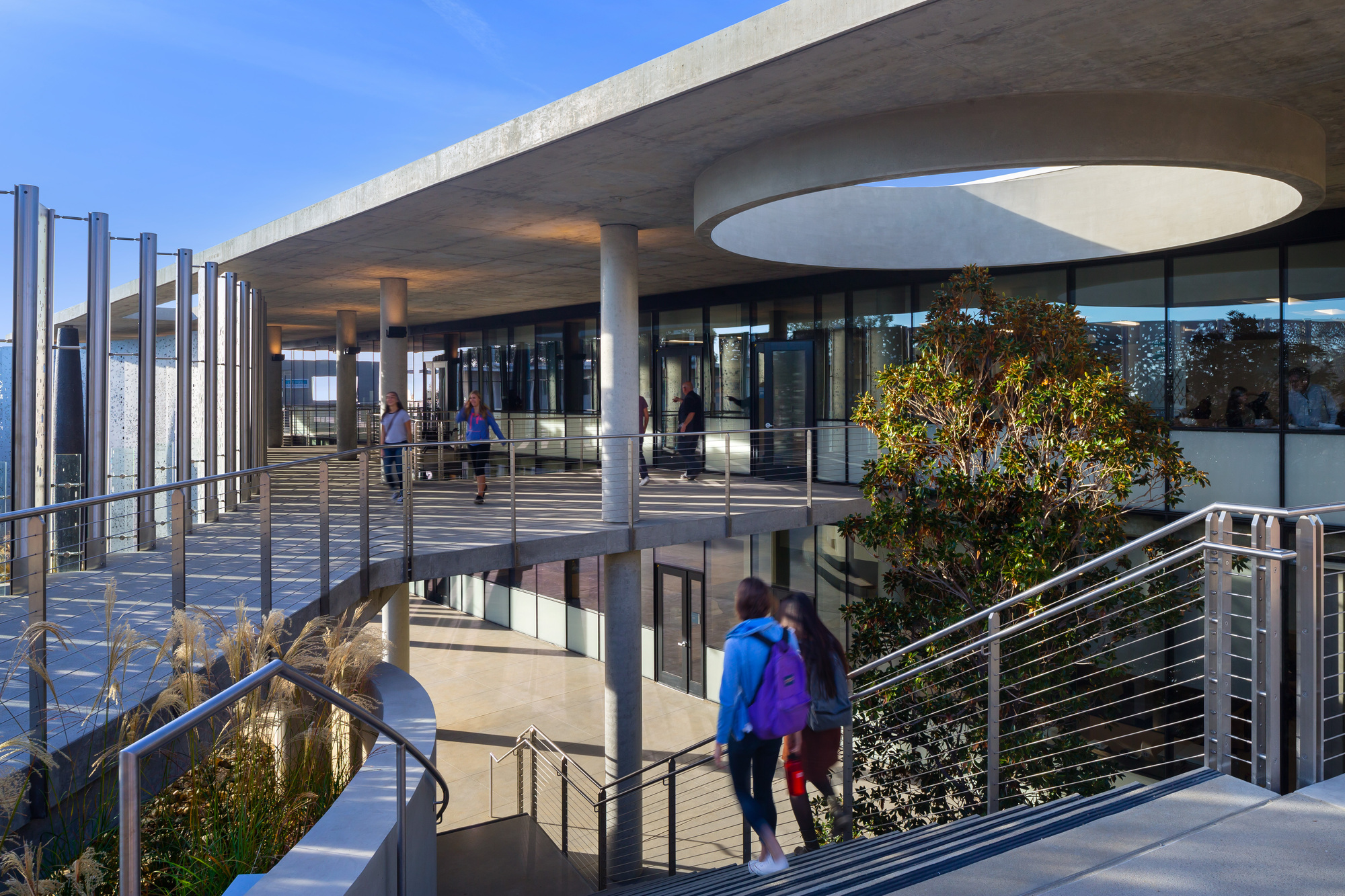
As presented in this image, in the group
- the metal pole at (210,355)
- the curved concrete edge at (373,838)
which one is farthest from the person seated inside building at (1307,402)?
the metal pole at (210,355)

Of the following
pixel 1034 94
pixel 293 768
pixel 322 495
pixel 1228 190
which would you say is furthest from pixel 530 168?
pixel 1228 190

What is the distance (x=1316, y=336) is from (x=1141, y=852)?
8956 millimetres

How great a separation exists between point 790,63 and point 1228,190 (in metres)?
5.75

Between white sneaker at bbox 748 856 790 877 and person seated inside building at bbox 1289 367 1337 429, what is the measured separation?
8343 millimetres

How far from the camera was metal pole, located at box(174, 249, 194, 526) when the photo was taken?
10070 millimetres

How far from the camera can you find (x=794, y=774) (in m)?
4.67

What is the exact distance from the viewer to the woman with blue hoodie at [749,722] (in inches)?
164

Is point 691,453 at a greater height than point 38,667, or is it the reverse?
point 691,453

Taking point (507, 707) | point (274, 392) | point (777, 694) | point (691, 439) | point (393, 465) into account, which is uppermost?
point (274, 392)

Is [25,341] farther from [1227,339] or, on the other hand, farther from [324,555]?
[1227,339]

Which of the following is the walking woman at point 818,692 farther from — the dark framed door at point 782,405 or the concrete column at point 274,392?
the concrete column at point 274,392

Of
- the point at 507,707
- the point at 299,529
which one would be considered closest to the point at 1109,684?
the point at 299,529

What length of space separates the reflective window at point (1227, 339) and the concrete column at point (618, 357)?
6.34 metres

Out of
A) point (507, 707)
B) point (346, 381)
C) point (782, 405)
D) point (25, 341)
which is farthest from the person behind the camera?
point (346, 381)
